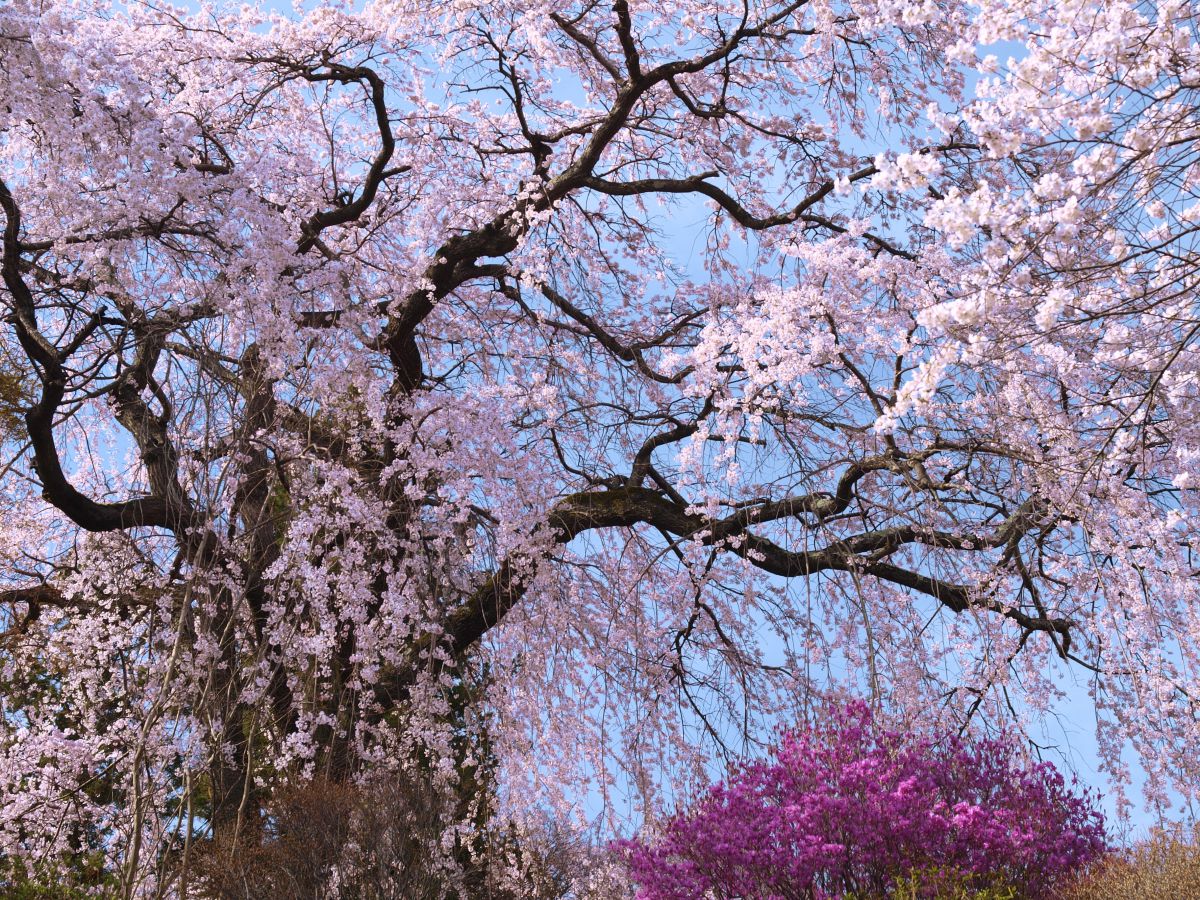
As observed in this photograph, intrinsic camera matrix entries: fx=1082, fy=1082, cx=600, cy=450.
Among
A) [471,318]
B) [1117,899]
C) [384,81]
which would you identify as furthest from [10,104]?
[1117,899]

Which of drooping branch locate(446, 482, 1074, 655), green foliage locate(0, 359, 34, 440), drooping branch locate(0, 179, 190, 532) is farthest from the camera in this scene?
green foliage locate(0, 359, 34, 440)

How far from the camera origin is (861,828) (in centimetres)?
448

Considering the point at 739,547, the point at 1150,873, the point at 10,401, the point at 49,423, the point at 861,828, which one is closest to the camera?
the point at 1150,873

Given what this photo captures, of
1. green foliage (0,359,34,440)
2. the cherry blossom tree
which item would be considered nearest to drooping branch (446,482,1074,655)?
the cherry blossom tree

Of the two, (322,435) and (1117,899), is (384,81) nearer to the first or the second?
(322,435)

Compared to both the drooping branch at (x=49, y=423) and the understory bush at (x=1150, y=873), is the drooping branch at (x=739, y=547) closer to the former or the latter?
the understory bush at (x=1150, y=873)

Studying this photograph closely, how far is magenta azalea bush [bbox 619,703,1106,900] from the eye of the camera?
448 centimetres

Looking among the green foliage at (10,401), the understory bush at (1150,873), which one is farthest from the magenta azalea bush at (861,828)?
the green foliage at (10,401)

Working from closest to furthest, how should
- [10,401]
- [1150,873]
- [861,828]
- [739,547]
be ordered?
[1150,873] → [861,828] → [739,547] → [10,401]

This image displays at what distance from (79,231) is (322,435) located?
2.03 meters

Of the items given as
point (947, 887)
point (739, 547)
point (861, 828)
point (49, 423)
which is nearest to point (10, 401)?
point (49, 423)

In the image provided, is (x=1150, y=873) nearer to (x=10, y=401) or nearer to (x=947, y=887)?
(x=947, y=887)

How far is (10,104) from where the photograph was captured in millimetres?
5242

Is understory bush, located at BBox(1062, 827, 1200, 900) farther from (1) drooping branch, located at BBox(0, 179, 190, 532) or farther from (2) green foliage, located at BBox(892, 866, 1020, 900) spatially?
(1) drooping branch, located at BBox(0, 179, 190, 532)
